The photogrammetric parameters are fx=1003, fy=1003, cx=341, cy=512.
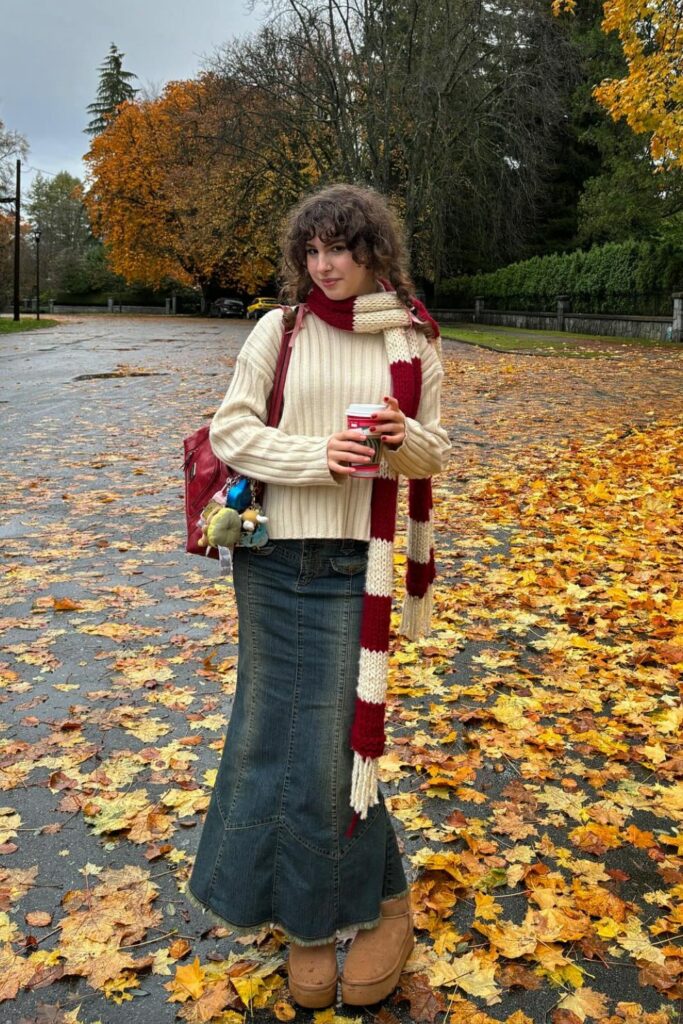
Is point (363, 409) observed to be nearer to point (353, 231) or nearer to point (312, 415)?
point (312, 415)

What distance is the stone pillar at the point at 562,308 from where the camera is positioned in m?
34.7

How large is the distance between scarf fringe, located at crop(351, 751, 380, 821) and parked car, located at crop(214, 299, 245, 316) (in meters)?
58.8

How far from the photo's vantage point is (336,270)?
2.45m

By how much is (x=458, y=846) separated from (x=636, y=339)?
2758 cm

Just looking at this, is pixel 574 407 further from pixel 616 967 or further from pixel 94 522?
pixel 616 967

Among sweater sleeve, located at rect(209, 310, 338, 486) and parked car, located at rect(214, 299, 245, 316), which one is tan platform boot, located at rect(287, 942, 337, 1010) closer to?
sweater sleeve, located at rect(209, 310, 338, 486)

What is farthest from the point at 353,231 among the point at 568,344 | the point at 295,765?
the point at 568,344

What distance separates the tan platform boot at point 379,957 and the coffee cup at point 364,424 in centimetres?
122

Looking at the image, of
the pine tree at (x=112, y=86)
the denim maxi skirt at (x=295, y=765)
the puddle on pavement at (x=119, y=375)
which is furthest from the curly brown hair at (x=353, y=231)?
the pine tree at (x=112, y=86)

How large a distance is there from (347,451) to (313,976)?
1.38 metres

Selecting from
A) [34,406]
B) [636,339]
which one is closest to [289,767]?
[34,406]

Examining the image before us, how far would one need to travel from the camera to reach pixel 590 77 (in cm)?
3472

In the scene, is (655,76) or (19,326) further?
(19,326)

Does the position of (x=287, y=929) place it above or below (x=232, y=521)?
below
